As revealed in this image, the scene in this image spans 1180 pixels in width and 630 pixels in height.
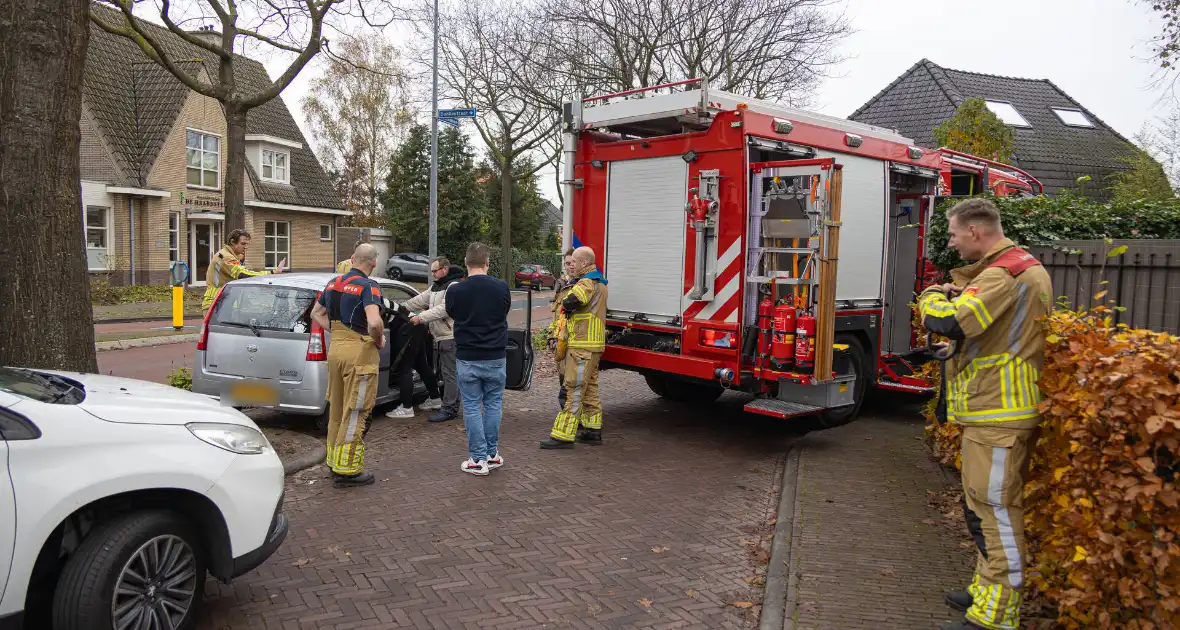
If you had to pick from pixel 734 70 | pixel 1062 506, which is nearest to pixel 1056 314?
pixel 1062 506

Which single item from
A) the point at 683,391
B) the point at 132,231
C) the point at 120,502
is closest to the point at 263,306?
the point at 120,502

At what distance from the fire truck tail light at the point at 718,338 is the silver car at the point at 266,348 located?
125 inches

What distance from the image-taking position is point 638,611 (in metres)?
3.95

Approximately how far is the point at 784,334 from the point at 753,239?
0.85 metres

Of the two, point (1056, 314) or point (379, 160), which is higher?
point (379, 160)

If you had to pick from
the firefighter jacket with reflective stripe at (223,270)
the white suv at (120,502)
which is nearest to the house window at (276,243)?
the firefighter jacket with reflective stripe at (223,270)

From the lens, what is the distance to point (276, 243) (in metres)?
32.2

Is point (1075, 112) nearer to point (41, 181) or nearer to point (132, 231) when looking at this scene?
point (41, 181)

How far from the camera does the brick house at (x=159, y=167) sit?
24.4 metres

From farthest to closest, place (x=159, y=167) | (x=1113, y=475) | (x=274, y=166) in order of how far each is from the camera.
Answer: (x=274, y=166) → (x=159, y=167) → (x=1113, y=475)

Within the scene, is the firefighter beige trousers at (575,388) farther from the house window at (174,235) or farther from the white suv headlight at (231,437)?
the house window at (174,235)

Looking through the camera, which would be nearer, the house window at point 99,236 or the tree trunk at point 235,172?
the tree trunk at point 235,172

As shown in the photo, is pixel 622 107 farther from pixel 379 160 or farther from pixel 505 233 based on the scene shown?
pixel 379 160

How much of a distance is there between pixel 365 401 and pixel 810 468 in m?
3.52
